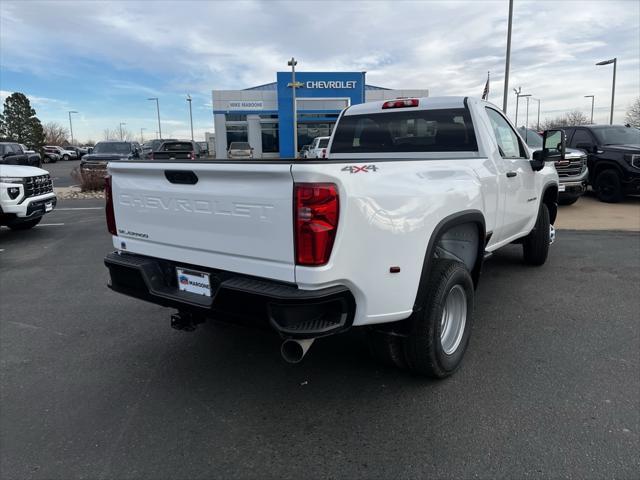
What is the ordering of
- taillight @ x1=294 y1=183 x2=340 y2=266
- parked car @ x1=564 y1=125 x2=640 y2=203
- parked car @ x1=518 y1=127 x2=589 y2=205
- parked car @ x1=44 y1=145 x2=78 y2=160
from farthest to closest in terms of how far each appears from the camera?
parked car @ x1=44 y1=145 x2=78 y2=160 < parked car @ x1=564 y1=125 x2=640 y2=203 < parked car @ x1=518 y1=127 x2=589 y2=205 < taillight @ x1=294 y1=183 x2=340 y2=266

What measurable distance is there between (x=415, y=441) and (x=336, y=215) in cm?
135

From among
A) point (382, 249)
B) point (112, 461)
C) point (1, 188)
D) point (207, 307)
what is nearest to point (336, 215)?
point (382, 249)

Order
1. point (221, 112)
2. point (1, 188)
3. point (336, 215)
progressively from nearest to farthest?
point (336, 215) → point (1, 188) → point (221, 112)

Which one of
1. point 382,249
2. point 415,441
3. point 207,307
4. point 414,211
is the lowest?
point 415,441

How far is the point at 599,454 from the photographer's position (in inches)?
99.0

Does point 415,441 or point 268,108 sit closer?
point 415,441

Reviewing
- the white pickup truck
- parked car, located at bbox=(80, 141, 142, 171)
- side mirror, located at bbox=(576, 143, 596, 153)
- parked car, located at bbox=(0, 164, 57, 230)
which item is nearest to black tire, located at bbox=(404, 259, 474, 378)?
the white pickup truck

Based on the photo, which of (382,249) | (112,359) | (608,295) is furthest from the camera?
(608,295)

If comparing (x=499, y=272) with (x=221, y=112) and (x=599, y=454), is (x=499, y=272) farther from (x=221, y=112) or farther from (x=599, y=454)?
(x=221, y=112)

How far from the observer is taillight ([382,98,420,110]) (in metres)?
4.64

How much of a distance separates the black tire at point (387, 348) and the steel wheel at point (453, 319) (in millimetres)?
368

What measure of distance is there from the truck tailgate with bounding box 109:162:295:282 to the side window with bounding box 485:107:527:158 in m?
2.80

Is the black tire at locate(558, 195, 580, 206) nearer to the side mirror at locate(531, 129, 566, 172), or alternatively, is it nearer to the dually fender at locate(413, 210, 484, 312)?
the side mirror at locate(531, 129, 566, 172)

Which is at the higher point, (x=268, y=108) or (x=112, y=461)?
A: (x=268, y=108)
